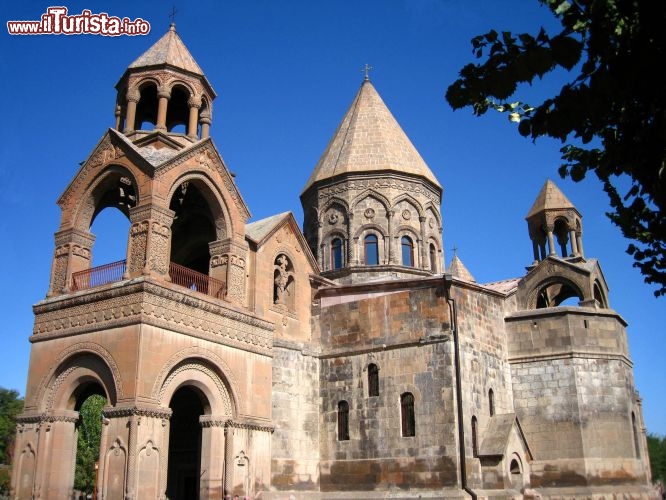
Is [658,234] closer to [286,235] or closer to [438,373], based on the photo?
[438,373]

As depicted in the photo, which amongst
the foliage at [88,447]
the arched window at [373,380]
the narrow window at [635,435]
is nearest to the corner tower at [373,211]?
the arched window at [373,380]

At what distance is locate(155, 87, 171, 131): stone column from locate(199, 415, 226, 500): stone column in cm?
716

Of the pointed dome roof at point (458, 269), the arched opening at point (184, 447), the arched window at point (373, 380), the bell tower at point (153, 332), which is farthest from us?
the pointed dome roof at point (458, 269)

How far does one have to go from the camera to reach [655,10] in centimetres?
455

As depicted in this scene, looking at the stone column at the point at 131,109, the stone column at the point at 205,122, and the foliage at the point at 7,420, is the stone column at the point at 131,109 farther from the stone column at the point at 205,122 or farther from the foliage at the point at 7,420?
the foliage at the point at 7,420

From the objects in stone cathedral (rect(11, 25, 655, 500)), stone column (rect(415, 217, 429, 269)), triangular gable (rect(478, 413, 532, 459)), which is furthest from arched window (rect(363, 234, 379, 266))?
triangular gable (rect(478, 413, 532, 459))

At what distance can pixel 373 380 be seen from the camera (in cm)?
1884

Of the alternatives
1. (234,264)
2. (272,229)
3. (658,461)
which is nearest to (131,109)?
(234,264)

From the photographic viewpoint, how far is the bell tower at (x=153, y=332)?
46.7ft

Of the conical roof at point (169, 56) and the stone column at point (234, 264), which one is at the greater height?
the conical roof at point (169, 56)

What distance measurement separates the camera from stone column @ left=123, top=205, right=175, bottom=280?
49.5ft

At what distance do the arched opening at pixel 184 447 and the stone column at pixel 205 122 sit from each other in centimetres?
674

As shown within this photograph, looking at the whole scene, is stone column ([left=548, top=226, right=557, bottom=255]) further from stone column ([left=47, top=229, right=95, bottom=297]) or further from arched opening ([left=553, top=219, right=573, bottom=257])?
stone column ([left=47, top=229, right=95, bottom=297])

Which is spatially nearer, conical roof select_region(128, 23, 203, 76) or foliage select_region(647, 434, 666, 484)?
conical roof select_region(128, 23, 203, 76)
